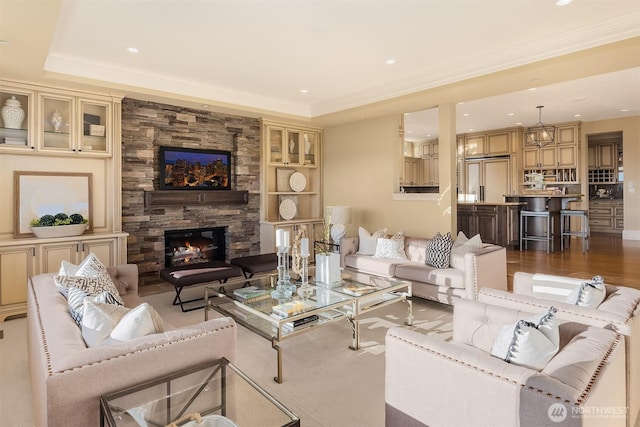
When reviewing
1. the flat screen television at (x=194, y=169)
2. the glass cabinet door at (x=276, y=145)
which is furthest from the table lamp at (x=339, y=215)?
the flat screen television at (x=194, y=169)

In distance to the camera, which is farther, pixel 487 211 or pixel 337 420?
pixel 487 211

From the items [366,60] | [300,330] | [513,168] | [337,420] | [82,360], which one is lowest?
[337,420]

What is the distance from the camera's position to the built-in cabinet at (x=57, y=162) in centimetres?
414

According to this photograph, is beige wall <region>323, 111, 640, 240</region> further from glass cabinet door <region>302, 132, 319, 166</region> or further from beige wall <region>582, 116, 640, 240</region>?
beige wall <region>582, 116, 640, 240</region>

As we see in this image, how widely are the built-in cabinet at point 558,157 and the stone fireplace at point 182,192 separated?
7.27 meters

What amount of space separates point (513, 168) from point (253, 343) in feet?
29.1

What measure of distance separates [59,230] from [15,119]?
1350 mm

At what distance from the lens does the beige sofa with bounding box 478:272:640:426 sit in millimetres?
1896

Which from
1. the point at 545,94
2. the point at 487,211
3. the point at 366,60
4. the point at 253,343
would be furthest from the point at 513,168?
the point at 253,343

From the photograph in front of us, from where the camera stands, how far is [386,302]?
3.58 meters

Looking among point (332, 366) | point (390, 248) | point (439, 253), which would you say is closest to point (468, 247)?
point (439, 253)

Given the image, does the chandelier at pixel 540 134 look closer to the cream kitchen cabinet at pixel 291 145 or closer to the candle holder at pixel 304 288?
the cream kitchen cabinet at pixel 291 145

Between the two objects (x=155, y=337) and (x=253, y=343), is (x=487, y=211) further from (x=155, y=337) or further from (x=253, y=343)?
(x=155, y=337)

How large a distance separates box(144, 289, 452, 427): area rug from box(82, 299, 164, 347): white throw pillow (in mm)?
1076
